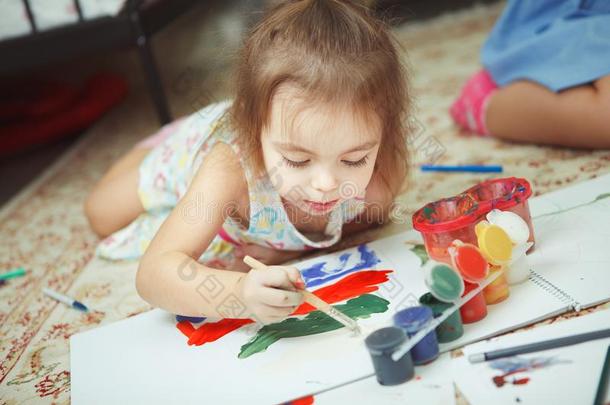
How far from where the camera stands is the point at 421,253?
94 cm

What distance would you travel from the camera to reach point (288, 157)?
0.81 metres

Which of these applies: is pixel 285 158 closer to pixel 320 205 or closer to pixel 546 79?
pixel 320 205

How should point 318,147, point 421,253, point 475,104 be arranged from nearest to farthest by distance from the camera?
point 318,147 → point 421,253 → point 475,104

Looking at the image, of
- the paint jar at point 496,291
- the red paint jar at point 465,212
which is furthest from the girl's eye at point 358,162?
the paint jar at point 496,291

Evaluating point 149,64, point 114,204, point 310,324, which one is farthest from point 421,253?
point 149,64

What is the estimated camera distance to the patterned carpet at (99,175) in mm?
947

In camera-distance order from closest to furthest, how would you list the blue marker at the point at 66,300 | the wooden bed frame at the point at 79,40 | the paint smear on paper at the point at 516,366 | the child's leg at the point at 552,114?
the paint smear on paper at the point at 516,366, the blue marker at the point at 66,300, the child's leg at the point at 552,114, the wooden bed frame at the point at 79,40

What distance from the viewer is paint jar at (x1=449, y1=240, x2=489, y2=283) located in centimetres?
72

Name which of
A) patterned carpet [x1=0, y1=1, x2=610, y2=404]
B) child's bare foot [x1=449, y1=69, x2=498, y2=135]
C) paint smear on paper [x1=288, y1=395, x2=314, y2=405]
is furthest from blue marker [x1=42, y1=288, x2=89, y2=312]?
child's bare foot [x1=449, y1=69, x2=498, y2=135]

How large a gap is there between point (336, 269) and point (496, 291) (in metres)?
0.25

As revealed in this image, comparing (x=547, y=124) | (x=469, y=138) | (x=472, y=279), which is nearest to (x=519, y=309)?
(x=472, y=279)

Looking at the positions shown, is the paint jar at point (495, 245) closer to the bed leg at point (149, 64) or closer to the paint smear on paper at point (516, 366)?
the paint smear on paper at point (516, 366)

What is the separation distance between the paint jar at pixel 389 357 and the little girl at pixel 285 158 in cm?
11

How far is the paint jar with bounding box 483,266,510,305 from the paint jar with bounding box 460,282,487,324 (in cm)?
2
